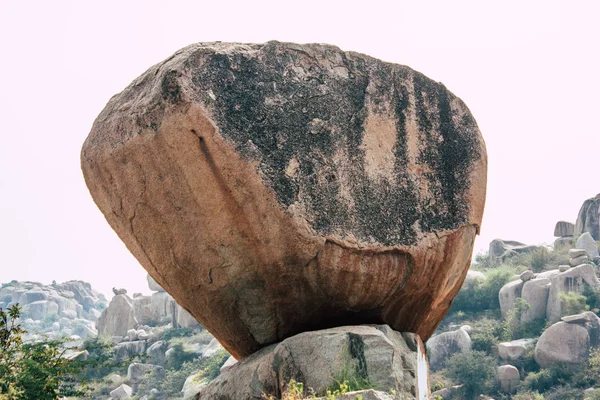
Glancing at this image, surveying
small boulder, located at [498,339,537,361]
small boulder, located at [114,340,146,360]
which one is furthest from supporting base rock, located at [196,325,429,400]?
small boulder, located at [114,340,146,360]

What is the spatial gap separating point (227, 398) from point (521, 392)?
29244mm

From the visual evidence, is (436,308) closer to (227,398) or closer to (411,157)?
(411,157)

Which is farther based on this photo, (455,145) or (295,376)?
(455,145)

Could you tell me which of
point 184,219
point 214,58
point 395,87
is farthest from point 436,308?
point 214,58

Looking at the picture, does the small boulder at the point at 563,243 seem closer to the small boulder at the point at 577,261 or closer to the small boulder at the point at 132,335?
the small boulder at the point at 577,261

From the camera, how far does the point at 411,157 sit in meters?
6.22

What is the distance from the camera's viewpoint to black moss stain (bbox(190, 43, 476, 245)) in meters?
5.68

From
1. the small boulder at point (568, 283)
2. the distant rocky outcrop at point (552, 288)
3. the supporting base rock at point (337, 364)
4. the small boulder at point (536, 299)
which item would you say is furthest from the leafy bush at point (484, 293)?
the supporting base rock at point (337, 364)

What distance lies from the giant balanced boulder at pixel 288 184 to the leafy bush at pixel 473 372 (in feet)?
96.7

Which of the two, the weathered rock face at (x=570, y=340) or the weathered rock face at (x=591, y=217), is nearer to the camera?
the weathered rock face at (x=570, y=340)

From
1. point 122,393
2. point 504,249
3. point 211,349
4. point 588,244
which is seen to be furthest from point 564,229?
point 122,393

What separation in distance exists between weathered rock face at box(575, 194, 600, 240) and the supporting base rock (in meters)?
42.9

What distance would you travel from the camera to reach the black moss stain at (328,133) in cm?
568

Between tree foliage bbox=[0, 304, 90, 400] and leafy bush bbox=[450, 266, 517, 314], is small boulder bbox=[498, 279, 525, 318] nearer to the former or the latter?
leafy bush bbox=[450, 266, 517, 314]
